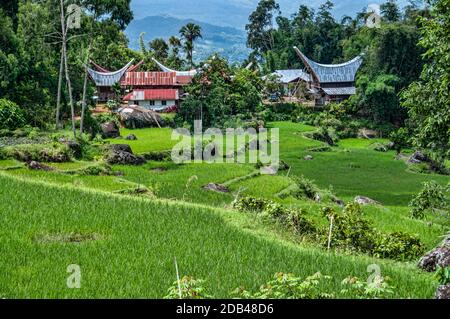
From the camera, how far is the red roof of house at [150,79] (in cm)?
4581

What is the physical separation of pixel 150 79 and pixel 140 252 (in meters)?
38.1

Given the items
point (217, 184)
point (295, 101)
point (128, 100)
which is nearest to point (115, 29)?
point (217, 184)

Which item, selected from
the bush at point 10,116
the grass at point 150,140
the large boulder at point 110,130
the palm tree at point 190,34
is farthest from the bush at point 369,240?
the palm tree at point 190,34

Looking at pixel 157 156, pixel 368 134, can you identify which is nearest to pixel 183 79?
pixel 368 134

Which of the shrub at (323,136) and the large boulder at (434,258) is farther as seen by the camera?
the shrub at (323,136)

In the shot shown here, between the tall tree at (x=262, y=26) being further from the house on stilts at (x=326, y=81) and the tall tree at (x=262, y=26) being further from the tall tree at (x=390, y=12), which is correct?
the house on stilts at (x=326, y=81)

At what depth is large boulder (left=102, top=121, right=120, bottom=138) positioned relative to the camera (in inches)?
1296

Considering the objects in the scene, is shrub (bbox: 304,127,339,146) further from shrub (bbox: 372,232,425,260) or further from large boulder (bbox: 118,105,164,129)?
shrub (bbox: 372,232,425,260)

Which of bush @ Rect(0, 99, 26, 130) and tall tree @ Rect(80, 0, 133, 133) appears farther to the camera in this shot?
tall tree @ Rect(80, 0, 133, 133)

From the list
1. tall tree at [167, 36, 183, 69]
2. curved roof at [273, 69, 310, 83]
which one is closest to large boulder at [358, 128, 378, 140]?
curved roof at [273, 69, 310, 83]

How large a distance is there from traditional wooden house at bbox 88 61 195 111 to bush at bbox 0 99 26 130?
17389 mm

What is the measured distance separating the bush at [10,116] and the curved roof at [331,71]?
100 feet

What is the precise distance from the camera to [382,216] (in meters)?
16.5
